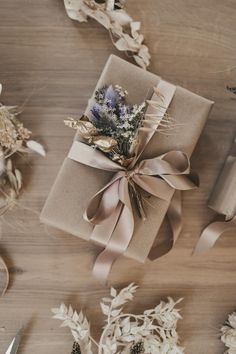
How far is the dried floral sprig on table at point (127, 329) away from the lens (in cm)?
108

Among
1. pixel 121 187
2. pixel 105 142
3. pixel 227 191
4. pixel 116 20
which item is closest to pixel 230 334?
pixel 227 191

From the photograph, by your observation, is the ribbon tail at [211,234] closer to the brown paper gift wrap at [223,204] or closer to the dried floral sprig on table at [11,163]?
the brown paper gift wrap at [223,204]

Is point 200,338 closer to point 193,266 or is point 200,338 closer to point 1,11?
point 193,266

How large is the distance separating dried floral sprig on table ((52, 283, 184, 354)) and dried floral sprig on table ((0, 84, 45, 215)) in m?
0.29

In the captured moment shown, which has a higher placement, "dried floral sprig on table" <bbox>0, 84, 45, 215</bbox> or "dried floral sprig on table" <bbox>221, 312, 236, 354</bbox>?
"dried floral sprig on table" <bbox>0, 84, 45, 215</bbox>

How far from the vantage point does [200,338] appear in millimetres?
1163

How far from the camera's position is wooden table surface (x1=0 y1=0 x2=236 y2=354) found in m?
1.13

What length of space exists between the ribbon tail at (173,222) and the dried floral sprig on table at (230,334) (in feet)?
0.77

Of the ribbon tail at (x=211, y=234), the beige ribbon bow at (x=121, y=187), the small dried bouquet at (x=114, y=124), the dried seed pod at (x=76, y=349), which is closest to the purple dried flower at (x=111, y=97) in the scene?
the small dried bouquet at (x=114, y=124)

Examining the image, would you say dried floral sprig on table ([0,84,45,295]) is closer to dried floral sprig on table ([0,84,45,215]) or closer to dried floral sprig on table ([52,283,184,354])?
dried floral sprig on table ([0,84,45,215])

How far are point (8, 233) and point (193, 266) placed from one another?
465 mm

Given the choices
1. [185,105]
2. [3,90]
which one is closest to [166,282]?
[185,105]

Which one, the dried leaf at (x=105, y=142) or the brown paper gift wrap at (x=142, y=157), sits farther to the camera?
the brown paper gift wrap at (x=142, y=157)

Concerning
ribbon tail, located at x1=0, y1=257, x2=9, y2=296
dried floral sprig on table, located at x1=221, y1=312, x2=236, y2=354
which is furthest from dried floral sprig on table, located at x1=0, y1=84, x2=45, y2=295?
dried floral sprig on table, located at x1=221, y1=312, x2=236, y2=354
